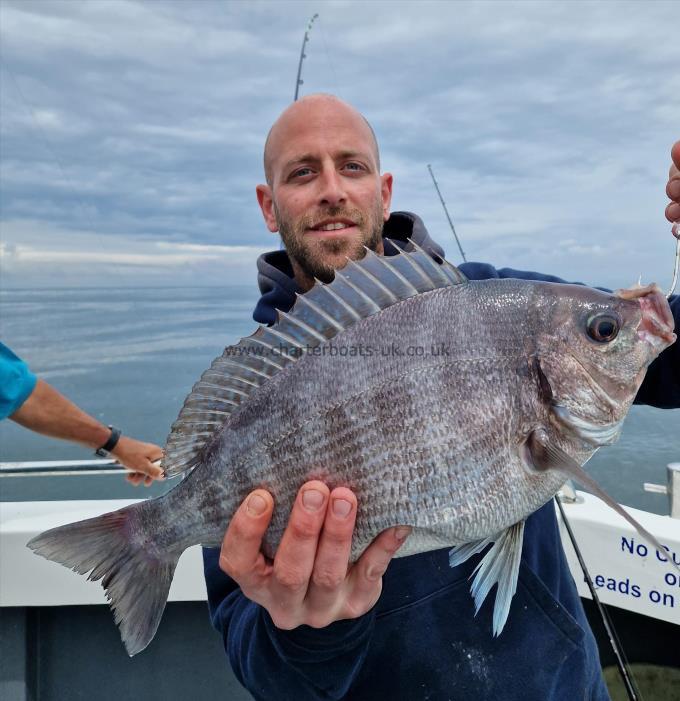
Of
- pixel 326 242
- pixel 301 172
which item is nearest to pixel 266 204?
pixel 301 172

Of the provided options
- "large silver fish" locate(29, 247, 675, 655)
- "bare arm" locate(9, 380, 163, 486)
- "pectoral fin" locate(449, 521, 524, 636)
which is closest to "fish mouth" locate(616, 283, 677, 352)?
"large silver fish" locate(29, 247, 675, 655)

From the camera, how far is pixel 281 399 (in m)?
1.38

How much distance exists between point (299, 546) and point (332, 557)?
8cm

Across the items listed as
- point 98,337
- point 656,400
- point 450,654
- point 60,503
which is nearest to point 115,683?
point 60,503

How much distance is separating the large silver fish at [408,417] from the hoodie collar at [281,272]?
68cm

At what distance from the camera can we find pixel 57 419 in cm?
319

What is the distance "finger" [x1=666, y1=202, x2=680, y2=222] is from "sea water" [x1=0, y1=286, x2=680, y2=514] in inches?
136

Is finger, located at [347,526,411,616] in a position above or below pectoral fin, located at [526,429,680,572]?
below

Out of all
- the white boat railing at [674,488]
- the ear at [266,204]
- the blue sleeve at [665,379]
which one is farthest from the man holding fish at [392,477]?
the white boat railing at [674,488]

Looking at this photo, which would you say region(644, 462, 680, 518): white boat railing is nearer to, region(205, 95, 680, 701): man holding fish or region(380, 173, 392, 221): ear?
region(205, 95, 680, 701): man holding fish

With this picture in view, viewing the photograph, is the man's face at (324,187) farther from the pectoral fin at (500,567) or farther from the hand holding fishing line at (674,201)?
the pectoral fin at (500,567)

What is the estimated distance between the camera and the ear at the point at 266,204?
253cm

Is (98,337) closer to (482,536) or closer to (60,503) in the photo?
(60,503)

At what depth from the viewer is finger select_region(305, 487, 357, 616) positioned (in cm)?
124
